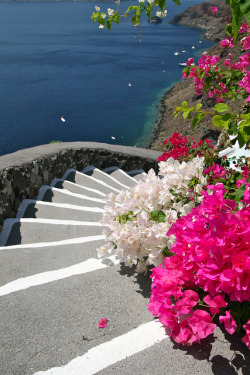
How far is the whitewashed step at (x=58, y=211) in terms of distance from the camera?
3.94 m

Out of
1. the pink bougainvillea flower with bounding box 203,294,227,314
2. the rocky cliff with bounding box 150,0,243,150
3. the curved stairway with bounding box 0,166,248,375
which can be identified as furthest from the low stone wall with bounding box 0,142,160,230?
the rocky cliff with bounding box 150,0,243,150

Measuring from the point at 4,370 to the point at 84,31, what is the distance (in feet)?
213

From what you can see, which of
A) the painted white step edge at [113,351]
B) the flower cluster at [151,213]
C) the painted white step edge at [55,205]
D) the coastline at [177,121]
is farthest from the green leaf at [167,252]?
Answer: the coastline at [177,121]

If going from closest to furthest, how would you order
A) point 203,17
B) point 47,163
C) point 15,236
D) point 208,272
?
point 208,272, point 15,236, point 47,163, point 203,17

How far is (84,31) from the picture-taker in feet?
197

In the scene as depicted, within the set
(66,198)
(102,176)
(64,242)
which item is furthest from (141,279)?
(102,176)

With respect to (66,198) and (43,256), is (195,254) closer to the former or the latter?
(43,256)

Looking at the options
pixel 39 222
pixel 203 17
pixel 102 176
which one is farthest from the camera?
pixel 203 17

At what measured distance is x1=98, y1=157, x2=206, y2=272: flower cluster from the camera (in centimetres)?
211

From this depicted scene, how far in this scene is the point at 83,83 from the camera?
106ft

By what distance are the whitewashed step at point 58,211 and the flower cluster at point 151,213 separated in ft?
5.15

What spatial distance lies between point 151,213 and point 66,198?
2.44 meters

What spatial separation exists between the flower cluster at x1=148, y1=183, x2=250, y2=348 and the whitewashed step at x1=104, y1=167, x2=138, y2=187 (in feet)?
13.8

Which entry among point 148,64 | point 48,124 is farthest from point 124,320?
point 148,64
